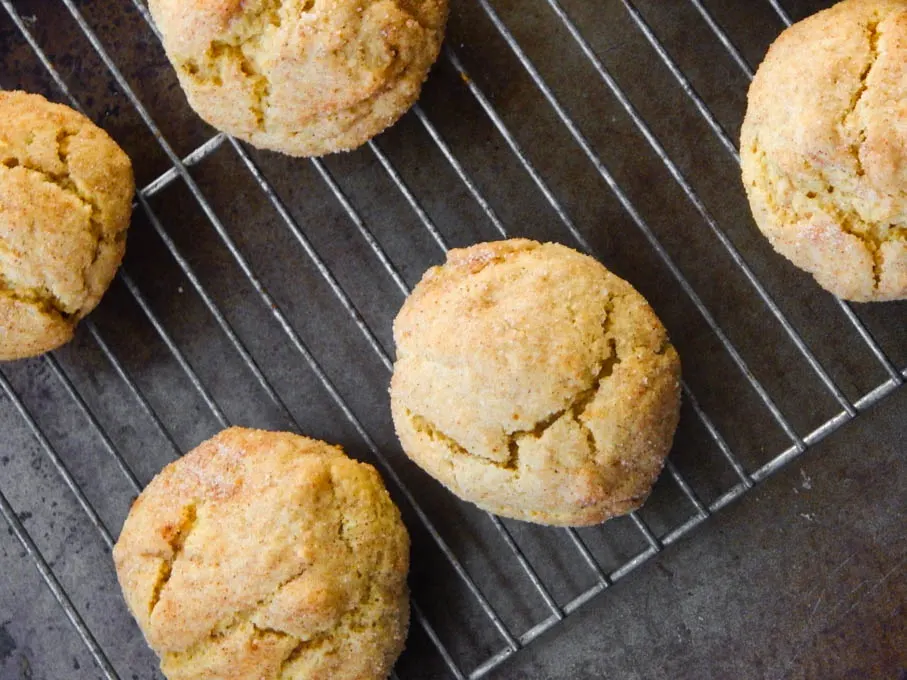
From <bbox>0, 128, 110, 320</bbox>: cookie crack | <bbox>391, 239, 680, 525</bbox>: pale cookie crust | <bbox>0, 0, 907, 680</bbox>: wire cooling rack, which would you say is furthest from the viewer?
<bbox>0, 0, 907, 680</bbox>: wire cooling rack

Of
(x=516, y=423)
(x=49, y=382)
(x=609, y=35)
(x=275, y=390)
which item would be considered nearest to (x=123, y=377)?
(x=49, y=382)

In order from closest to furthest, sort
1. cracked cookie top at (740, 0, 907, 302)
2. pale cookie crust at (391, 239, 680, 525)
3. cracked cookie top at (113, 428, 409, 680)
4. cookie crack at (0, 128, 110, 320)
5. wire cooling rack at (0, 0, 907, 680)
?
1. cracked cookie top at (740, 0, 907, 302)
2. pale cookie crust at (391, 239, 680, 525)
3. cracked cookie top at (113, 428, 409, 680)
4. cookie crack at (0, 128, 110, 320)
5. wire cooling rack at (0, 0, 907, 680)

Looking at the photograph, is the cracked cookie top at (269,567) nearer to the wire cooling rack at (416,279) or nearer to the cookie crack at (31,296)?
the wire cooling rack at (416,279)

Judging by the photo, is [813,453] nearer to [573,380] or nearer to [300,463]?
[573,380]

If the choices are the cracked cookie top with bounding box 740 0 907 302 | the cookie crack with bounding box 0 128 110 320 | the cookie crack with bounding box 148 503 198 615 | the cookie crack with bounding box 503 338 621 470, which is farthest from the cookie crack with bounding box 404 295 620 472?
the cookie crack with bounding box 0 128 110 320

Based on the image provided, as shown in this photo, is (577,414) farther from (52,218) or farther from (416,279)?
(52,218)

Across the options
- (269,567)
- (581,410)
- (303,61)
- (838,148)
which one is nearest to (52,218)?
(303,61)

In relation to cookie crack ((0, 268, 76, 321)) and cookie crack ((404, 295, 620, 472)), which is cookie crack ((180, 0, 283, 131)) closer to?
cookie crack ((0, 268, 76, 321))
